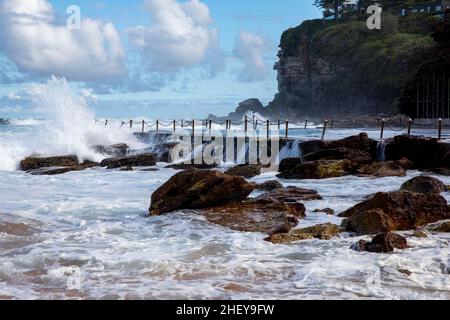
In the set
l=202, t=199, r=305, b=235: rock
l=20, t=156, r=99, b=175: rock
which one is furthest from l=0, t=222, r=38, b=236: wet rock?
l=20, t=156, r=99, b=175: rock

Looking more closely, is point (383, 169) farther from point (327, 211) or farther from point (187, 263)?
point (187, 263)

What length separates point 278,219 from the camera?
357 inches

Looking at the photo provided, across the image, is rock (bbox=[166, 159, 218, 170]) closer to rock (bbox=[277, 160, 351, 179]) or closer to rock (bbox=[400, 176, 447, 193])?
rock (bbox=[277, 160, 351, 179])

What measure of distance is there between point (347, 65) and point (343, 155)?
5753 centimetres

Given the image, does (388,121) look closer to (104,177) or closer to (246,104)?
(104,177)

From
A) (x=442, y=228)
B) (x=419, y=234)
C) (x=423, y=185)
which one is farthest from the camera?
(x=423, y=185)

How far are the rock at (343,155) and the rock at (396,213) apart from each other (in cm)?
790

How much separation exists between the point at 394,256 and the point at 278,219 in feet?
8.90

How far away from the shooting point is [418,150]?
693 inches

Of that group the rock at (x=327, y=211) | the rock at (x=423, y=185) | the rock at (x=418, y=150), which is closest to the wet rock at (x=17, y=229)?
the rock at (x=327, y=211)

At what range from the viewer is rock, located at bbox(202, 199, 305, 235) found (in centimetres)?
859

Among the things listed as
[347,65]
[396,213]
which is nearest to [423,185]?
[396,213]
